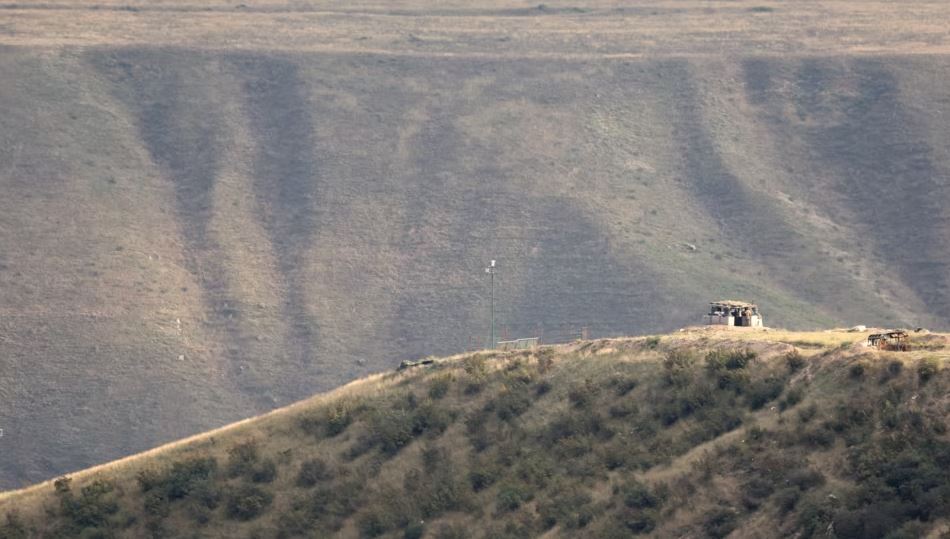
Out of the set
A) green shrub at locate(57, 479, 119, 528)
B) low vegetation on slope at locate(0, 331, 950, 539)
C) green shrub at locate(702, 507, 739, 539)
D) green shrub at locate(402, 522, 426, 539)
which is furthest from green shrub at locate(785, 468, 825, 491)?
green shrub at locate(57, 479, 119, 528)

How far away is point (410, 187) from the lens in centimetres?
13112

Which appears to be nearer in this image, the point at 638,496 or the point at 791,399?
the point at 638,496

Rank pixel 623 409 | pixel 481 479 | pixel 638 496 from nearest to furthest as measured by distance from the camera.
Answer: pixel 638 496, pixel 481 479, pixel 623 409

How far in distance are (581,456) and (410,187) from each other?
81154 millimetres

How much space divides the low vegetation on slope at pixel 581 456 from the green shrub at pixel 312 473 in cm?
5

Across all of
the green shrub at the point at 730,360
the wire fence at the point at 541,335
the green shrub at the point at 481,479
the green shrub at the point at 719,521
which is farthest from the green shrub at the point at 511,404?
the wire fence at the point at 541,335

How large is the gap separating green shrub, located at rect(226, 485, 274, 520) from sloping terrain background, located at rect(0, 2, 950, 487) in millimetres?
49715

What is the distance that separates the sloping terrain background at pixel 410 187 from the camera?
371 feet

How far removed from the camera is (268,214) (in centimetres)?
13038

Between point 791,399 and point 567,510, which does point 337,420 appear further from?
point 791,399

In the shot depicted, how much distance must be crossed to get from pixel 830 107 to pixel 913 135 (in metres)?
9.35

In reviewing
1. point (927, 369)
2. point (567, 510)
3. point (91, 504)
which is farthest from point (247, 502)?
point (927, 369)

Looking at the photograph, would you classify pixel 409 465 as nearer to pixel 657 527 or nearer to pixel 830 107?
pixel 657 527

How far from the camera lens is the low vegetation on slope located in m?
43.8
